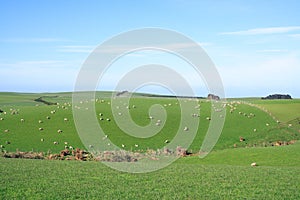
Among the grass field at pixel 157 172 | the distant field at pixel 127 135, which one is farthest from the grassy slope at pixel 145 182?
the distant field at pixel 127 135

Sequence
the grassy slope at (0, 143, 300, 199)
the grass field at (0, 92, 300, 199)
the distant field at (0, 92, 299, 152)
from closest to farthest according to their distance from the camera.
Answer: the grassy slope at (0, 143, 300, 199), the grass field at (0, 92, 300, 199), the distant field at (0, 92, 299, 152)

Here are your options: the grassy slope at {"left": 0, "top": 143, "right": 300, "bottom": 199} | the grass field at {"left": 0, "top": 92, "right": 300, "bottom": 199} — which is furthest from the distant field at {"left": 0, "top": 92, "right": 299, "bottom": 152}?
the grassy slope at {"left": 0, "top": 143, "right": 300, "bottom": 199}

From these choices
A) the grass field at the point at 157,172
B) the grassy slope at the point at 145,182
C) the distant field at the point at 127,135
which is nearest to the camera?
the grassy slope at the point at 145,182

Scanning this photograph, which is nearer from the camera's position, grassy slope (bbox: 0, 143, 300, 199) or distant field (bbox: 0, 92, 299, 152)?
grassy slope (bbox: 0, 143, 300, 199)

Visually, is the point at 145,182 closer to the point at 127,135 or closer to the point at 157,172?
the point at 157,172

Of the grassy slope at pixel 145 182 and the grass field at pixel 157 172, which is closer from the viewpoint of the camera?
the grassy slope at pixel 145 182

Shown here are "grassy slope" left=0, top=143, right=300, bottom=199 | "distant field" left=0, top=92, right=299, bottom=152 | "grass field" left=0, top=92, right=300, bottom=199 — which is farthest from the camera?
"distant field" left=0, top=92, right=299, bottom=152

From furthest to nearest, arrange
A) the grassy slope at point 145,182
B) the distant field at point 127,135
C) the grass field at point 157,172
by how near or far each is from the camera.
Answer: the distant field at point 127,135 < the grass field at point 157,172 < the grassy slope at point 145,182

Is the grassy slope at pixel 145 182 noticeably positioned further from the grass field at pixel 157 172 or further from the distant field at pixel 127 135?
the distant field at pixel 127 135

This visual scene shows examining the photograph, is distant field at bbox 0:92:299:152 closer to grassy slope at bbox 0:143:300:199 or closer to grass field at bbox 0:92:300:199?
grass field at bbox 0:92:300:199

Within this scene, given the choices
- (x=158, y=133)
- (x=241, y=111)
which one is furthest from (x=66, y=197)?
(x=241, y=111)

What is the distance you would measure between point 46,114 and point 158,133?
46.9ft

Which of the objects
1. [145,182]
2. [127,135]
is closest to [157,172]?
[145,182]

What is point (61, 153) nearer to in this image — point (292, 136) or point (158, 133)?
point (158, 133)
